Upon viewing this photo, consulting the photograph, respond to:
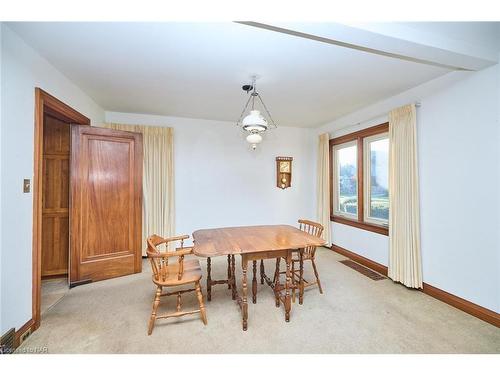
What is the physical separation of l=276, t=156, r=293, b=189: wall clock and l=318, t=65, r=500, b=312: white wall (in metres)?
2.16

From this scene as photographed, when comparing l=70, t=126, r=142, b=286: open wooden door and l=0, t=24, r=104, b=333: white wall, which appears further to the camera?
l=70, t=126, r=142, b=286: open wooden door

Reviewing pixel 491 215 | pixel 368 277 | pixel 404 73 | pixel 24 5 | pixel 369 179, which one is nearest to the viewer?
pixel 24 5

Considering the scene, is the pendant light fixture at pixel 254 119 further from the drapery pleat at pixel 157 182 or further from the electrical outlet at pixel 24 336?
the electrical outlet at pixel 24 336

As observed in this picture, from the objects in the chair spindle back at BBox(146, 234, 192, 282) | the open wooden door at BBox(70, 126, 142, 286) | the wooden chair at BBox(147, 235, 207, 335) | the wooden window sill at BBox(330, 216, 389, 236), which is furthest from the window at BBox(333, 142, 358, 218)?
the open wooden door at BBox(70, 126, 142, 286)

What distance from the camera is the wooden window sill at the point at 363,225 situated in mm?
3277

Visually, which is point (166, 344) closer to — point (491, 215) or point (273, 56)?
point (273, 56)

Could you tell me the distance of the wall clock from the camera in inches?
180

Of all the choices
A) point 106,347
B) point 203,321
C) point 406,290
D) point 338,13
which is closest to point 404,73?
point 338,13

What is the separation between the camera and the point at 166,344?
5.86 feet

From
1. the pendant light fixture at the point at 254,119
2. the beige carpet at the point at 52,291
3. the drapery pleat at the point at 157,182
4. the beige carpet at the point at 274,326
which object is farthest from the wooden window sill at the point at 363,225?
the beige carpet at the point at 52,291

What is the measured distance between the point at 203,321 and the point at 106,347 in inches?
30.0

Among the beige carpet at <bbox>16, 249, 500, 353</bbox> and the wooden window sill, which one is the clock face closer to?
the wooden window sill

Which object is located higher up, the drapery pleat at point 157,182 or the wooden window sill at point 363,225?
the drapery pleat at point 157,182

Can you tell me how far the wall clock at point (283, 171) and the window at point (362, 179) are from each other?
841mm
